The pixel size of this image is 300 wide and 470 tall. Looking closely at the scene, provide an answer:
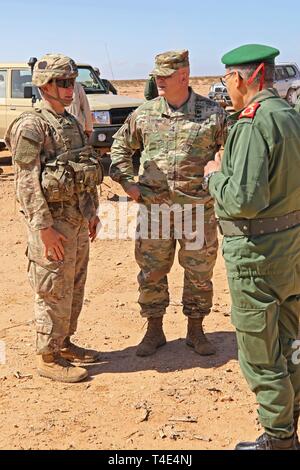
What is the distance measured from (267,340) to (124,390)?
4.65 ft

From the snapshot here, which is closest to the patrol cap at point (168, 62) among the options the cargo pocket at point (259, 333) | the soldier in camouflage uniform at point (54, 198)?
the soldier in camouflage uniform at point (54, 198)

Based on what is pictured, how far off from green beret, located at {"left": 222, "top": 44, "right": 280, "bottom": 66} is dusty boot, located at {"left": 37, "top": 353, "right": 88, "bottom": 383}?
2.24 m

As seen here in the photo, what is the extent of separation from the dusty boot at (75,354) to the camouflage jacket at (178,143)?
117cm

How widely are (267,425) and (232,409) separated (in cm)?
80

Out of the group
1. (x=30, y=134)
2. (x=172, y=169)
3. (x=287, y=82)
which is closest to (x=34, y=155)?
(x=30, y=134)

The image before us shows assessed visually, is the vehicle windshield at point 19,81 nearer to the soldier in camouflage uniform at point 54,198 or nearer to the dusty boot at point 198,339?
the soldier in camouflage uniform at point 54,198

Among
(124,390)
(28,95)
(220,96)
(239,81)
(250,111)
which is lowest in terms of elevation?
(124,390)

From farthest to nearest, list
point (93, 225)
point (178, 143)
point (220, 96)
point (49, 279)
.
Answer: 1. point (220, 96)
2. point (93, 225)
3. point (178, 143)
4. point (49, 279)

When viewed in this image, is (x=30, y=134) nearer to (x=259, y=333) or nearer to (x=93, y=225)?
(x=93, y=225)

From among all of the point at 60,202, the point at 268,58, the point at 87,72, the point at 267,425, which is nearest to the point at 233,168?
the point at 268,58

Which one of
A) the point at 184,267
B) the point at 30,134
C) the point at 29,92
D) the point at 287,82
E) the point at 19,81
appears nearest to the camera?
the point at 30,134

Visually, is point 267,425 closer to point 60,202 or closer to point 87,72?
point 60,202

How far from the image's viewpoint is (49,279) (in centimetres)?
402

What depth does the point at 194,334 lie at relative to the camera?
462 cm
